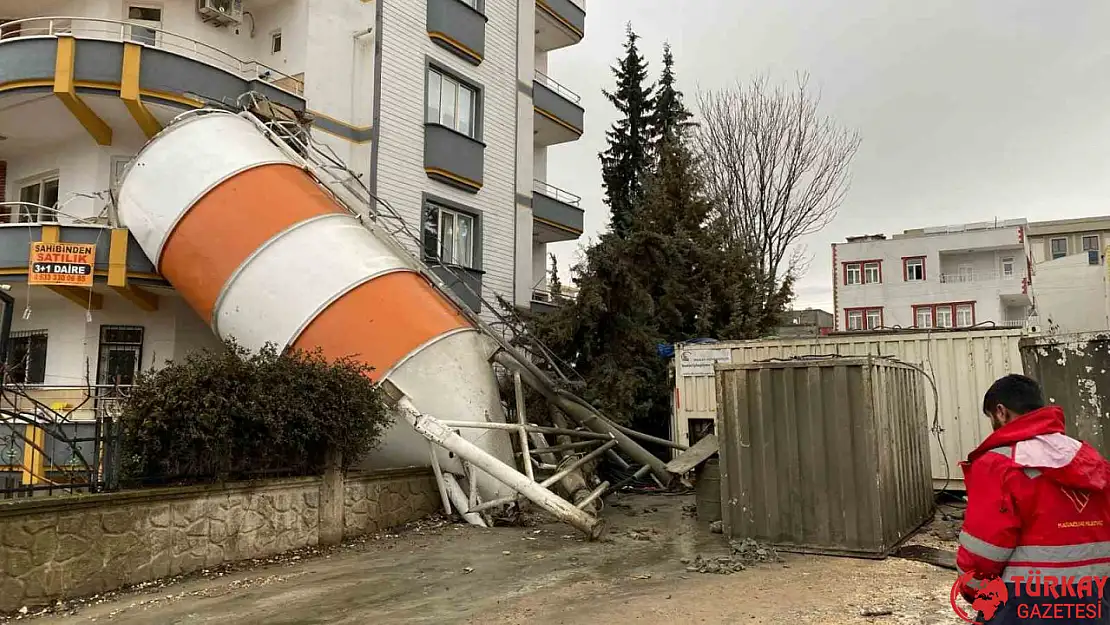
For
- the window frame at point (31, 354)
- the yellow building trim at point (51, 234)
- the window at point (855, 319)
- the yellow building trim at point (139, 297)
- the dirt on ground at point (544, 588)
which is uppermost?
the window at point (855, 319)

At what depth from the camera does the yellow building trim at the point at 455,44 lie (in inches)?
669

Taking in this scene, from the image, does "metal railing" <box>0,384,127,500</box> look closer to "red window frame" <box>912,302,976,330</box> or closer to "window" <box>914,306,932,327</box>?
"red window frame" <box>912,302,976,330</box>

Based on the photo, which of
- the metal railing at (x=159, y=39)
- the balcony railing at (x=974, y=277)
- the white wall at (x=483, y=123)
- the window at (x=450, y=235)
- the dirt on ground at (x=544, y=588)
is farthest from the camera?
the balcony railing at (x=974, y=277)

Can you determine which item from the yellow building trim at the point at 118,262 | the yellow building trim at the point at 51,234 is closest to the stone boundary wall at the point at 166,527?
the yellow building trim at the point at 118,262

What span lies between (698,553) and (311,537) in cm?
446

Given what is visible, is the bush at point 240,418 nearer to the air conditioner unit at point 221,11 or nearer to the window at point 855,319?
the air conditioner unit at point 221,11

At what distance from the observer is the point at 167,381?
8.02 meters

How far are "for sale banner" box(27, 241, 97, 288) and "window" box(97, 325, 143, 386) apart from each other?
1700mm

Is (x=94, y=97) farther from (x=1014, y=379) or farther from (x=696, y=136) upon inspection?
(x=696, y=136)

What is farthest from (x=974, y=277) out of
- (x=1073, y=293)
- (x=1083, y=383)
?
(x=1083, y=383)

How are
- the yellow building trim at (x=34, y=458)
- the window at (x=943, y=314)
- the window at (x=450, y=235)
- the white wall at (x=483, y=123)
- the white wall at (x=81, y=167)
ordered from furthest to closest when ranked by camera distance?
the window at (x=943, y=314) < the window at (x=450, y=235) < the white wall at (x=483, y=123) < the white wall at (x=81, y=167) < the yellow building trim at (x=34, y=458)

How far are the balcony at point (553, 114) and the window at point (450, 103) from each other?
314 cm

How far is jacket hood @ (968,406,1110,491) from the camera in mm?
2889

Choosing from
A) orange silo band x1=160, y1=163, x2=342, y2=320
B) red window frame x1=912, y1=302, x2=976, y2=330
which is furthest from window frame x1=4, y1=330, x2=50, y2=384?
red window frame x1=912, y1=302, x2=976, y2=330
